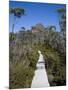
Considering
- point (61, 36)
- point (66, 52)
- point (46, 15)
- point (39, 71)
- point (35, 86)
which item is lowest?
point (35, 86)

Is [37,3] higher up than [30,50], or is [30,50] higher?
[37,3]

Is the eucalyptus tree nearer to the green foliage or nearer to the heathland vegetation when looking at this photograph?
the heathland vegetation

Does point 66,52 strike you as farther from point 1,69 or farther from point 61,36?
point 1,69

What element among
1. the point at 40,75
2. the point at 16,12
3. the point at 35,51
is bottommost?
the point at 40,75

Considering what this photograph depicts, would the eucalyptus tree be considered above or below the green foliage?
above

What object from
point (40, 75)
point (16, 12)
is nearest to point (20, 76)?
point (40, 75)

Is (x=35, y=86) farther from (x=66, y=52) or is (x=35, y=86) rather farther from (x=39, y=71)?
(x=66, y=52)

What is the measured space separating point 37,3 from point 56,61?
0.71 meters

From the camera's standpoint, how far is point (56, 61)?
2.52 m

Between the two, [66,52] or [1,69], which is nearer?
[1,69]

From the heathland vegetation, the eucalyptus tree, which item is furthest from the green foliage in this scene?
the eucalyptus tree

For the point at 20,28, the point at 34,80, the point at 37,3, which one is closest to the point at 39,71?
the point at 34,80

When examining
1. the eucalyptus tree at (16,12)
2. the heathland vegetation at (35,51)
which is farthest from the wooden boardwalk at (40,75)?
the eucalyptus tree at (16,12)

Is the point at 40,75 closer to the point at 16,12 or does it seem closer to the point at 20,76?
the point at 20,76
